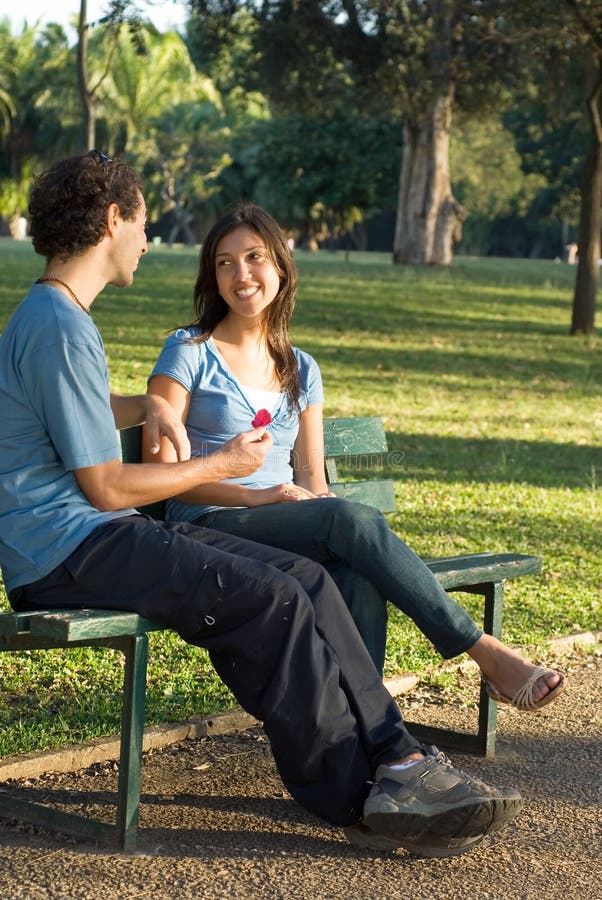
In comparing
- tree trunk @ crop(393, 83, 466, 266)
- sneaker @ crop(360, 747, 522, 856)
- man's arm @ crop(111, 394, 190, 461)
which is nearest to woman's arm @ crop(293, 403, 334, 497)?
man's arm @ crop(111, 394, 190, 461)

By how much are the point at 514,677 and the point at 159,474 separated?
46.3 inches

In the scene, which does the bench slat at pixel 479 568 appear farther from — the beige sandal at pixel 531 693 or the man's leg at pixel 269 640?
the man's leg at pixel 269 640

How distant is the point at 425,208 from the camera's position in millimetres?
35500

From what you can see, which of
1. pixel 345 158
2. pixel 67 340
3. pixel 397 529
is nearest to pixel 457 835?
pixel 67 340

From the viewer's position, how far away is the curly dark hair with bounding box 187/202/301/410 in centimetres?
461

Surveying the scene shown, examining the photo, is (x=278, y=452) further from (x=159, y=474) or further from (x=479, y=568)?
(x=159, y=474)

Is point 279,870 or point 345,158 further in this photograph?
point 345,158

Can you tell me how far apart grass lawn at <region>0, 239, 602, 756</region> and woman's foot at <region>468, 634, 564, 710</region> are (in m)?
1.15

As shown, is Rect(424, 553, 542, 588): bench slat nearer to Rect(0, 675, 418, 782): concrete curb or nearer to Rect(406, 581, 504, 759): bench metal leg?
Rect(406, 581, 504, 759): bench metal leg

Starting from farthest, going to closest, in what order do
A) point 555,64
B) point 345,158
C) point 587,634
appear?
point 345,158 < point 555,64 < point 587,634

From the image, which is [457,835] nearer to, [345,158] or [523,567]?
[523,567]

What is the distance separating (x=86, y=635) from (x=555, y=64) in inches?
760

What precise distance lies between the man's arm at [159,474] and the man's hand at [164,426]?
22 cm

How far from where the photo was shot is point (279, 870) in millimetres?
3504
